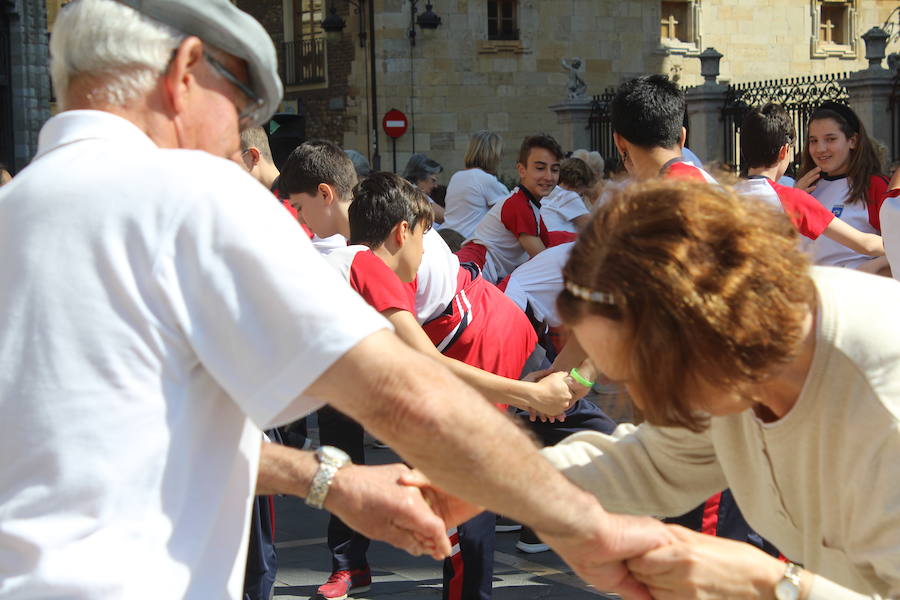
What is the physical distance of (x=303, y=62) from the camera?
30672 mm

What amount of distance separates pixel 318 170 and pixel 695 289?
3.54m

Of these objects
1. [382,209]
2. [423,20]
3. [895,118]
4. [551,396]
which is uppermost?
[423,20]

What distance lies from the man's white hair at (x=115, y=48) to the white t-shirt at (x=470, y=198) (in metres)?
8.41

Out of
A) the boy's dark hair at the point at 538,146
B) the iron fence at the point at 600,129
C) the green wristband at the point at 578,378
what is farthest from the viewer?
the iron fence at the point at 600,129

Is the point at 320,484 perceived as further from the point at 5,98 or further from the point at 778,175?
the point at 5,98

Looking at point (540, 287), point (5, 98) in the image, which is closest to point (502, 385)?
point (540, 287)

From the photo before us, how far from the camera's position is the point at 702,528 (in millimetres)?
4531

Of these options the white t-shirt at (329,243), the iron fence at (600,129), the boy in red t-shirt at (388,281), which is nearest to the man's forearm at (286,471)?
the boy in red t-shirt at (388,281)

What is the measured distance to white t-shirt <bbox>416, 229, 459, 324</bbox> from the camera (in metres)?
4.88

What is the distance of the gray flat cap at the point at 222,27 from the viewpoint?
198 centimetres

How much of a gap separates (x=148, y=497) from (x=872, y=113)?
643 inches

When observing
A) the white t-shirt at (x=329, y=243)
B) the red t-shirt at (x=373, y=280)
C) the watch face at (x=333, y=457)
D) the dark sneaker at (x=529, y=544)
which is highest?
the white t-shirt at (x=329, y=243)

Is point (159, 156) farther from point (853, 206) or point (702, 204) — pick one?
point (853, 206)

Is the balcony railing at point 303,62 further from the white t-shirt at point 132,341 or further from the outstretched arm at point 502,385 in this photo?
the white t-shirt at point 132,341
